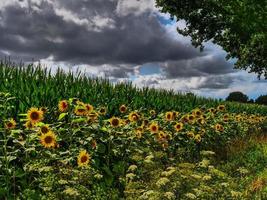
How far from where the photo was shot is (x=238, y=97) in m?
50.0

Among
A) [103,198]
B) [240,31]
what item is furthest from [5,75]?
[240,31]

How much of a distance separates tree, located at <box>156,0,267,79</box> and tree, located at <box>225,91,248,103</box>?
A: 16.8 metres

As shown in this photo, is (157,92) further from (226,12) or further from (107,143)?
(226,12)

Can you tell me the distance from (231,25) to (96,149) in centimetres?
2367

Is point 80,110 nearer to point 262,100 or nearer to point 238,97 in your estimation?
point 238,97

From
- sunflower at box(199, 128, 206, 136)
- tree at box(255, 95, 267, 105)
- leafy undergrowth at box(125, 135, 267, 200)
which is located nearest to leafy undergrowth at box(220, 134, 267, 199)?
leafy undergrowth at box(125, 135, 267, 200)

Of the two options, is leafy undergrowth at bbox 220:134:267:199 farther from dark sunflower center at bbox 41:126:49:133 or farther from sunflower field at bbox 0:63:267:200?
dark sunflower center at bbox 41:126:49:133

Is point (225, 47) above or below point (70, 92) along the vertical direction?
above

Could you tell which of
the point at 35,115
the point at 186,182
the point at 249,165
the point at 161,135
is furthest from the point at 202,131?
the point at 35,115

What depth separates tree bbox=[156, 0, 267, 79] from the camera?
27656 mm

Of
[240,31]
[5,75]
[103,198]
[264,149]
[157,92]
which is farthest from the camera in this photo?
[240,31]

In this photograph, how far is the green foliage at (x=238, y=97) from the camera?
4969cm

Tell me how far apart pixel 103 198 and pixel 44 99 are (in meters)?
3.39

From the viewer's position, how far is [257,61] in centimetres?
3089
